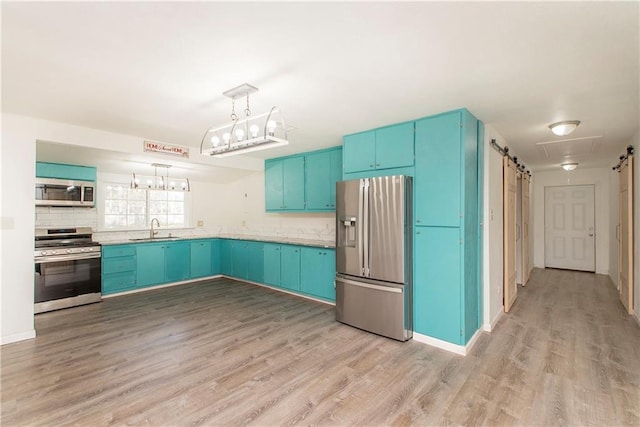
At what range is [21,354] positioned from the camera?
9.41 feet

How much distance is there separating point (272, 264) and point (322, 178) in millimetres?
1774

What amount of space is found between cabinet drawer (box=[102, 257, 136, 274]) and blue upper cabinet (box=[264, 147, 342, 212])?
8.13 feet

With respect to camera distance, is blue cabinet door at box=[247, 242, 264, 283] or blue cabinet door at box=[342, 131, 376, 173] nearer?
blue cabinet door at box=[342, 131, 376, 173]

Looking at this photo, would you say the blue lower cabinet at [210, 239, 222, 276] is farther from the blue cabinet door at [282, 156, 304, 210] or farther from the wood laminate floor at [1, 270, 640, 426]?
the wood laminate floor at [1, 270, 640, 426]

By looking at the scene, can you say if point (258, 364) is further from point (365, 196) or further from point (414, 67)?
point (414, 67)

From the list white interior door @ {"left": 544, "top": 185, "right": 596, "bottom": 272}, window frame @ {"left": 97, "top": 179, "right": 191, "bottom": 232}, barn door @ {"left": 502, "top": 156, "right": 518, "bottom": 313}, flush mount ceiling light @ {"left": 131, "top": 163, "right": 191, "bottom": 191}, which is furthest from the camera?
white interior door @ {"left": 544, "top": 185, "right": 596, "bottom": 272}

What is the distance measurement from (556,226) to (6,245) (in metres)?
9.99

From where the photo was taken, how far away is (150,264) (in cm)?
525

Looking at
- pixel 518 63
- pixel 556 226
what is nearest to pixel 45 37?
pixel 518 63

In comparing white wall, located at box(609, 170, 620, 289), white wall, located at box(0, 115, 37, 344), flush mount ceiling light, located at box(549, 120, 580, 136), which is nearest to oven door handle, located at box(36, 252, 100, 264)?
white wall, located at box(0, 115, 37, 344)

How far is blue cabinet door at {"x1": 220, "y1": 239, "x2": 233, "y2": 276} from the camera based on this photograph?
6.15 m

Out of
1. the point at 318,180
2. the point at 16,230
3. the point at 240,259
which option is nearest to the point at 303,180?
the point at 318,180

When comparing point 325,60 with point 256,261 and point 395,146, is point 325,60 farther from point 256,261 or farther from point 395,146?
point 256,261

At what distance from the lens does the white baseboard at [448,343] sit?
116 inches
